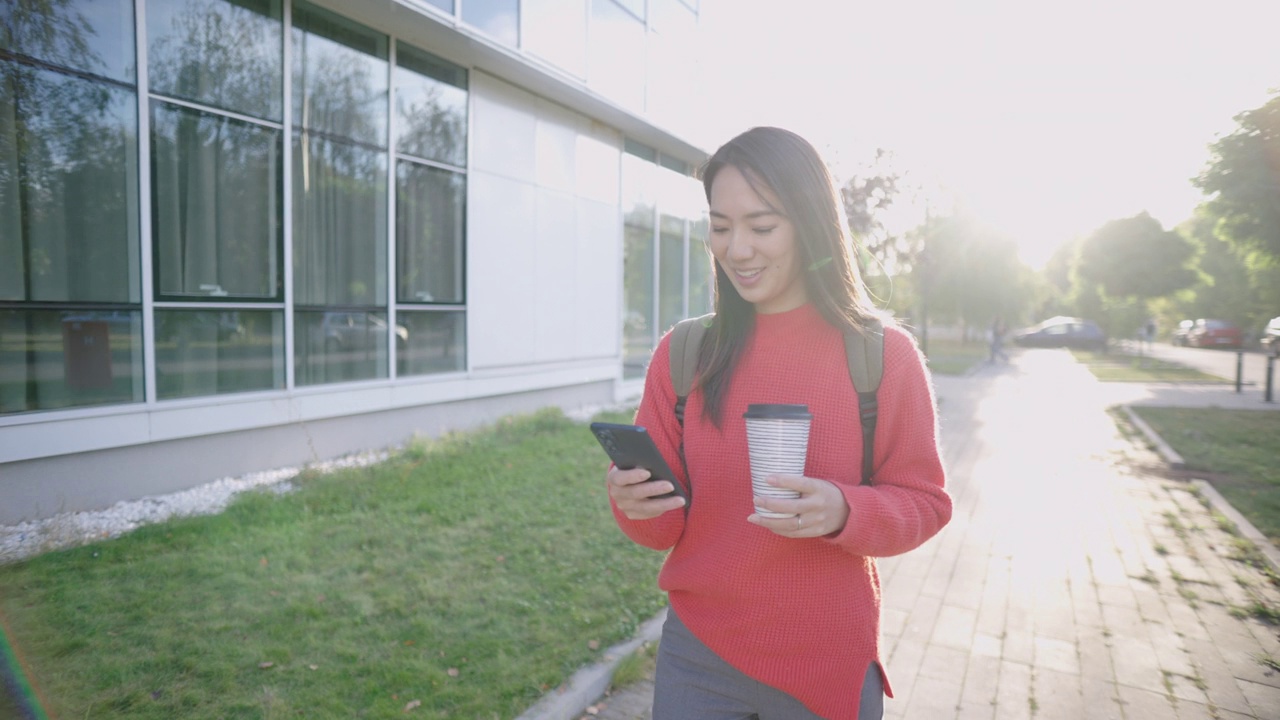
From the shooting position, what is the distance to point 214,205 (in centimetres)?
688

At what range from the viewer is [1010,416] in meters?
13.2

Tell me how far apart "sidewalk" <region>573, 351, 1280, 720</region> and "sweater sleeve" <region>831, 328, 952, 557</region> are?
2.28 metres

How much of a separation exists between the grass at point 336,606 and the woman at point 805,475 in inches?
75.0

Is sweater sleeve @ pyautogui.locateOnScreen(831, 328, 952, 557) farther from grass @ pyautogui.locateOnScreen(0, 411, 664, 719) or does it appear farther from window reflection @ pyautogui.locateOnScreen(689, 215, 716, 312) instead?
window reflection @ pyautogui.locateOnScreen(689, 215, 716, 312)

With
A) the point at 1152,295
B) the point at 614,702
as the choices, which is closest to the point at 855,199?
the point at 614,702

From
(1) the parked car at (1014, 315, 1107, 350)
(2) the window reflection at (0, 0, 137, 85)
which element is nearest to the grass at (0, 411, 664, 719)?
(2) the window reflection at (0, 0, 137, 85)

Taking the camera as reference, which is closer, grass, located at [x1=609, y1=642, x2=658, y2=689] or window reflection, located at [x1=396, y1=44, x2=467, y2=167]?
grass, located at [x1=609, y1=642, x2=658, y2=689]

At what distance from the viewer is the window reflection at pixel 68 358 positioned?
→ 18.4 ft

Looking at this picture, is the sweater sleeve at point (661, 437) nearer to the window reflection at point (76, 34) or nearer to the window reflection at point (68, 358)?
the window reflection at point (68, 358)

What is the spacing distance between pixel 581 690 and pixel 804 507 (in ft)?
8.05

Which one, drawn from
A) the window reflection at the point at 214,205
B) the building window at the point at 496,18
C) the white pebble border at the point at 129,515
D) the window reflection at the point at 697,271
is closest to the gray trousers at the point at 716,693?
the white pebble border at the point at 129,515

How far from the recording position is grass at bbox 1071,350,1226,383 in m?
20.9

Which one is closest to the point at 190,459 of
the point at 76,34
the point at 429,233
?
the point at 76,34

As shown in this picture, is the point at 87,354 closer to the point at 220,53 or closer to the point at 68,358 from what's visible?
the point at 68,358
